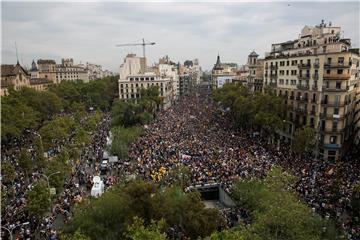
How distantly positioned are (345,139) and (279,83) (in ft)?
54.6

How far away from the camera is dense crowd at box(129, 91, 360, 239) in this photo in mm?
29016

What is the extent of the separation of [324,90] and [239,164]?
748 inches

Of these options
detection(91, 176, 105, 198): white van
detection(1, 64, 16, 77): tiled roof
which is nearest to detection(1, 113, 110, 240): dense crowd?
detection(91, 176, 105, 198): white van

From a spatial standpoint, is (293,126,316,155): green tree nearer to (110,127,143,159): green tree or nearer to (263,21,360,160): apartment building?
(263,21,360,160): apartment building

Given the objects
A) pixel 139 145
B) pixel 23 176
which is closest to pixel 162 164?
pixel 139 145

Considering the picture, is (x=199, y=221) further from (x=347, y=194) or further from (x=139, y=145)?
(x=139, y=145)

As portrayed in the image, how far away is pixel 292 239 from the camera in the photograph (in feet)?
61.9

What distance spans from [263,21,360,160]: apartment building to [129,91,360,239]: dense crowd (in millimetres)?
4814

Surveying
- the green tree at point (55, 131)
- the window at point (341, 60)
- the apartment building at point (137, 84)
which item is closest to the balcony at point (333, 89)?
the window at point (341, 60)

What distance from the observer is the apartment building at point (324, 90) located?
45.4 meters

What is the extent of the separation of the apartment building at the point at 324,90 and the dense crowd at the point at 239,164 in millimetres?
4814

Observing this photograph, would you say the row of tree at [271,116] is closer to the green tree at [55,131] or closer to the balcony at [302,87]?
the balcony at [302,87]

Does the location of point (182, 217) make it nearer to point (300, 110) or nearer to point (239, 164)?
point (239, 164)

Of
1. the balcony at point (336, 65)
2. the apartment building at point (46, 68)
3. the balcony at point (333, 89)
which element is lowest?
the balcony at point (333, 89)
